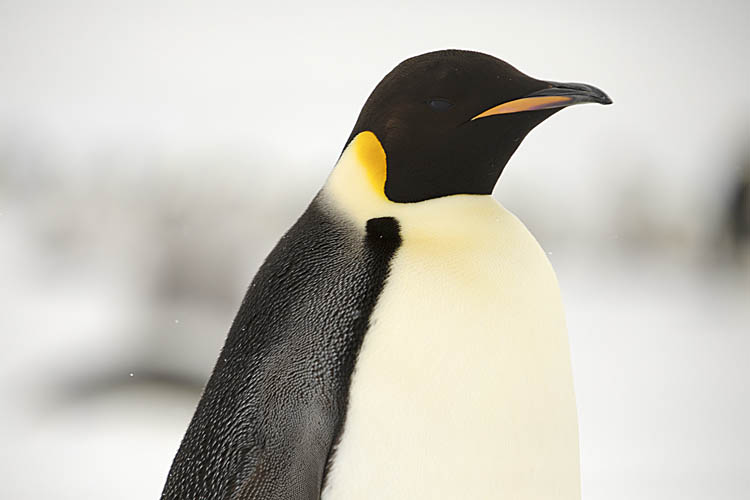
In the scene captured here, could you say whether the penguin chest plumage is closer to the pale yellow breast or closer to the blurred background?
the pale yellow breast

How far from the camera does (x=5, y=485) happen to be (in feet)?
6.56

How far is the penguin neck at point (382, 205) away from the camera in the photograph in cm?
70

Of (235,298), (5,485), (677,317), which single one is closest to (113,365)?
(235,298)

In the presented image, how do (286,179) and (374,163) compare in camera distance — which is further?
(286,179)

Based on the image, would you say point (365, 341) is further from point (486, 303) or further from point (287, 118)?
point (287, 118)

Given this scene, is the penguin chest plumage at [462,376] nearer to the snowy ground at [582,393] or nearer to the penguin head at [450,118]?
the penguin head at [450,118]

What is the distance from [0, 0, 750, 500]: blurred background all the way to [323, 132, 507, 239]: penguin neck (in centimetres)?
202

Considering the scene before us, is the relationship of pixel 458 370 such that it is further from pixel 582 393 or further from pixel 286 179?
pixel 286 179

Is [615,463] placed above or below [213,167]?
below

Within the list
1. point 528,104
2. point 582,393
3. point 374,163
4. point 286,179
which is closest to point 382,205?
point 374,163

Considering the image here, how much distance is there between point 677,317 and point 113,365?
3.06 meters

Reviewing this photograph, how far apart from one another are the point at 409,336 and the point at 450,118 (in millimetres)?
198

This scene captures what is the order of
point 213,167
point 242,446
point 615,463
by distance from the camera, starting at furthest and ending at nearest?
point 213,167, point 615,463, point 242,446

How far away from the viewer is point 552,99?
647 mm
